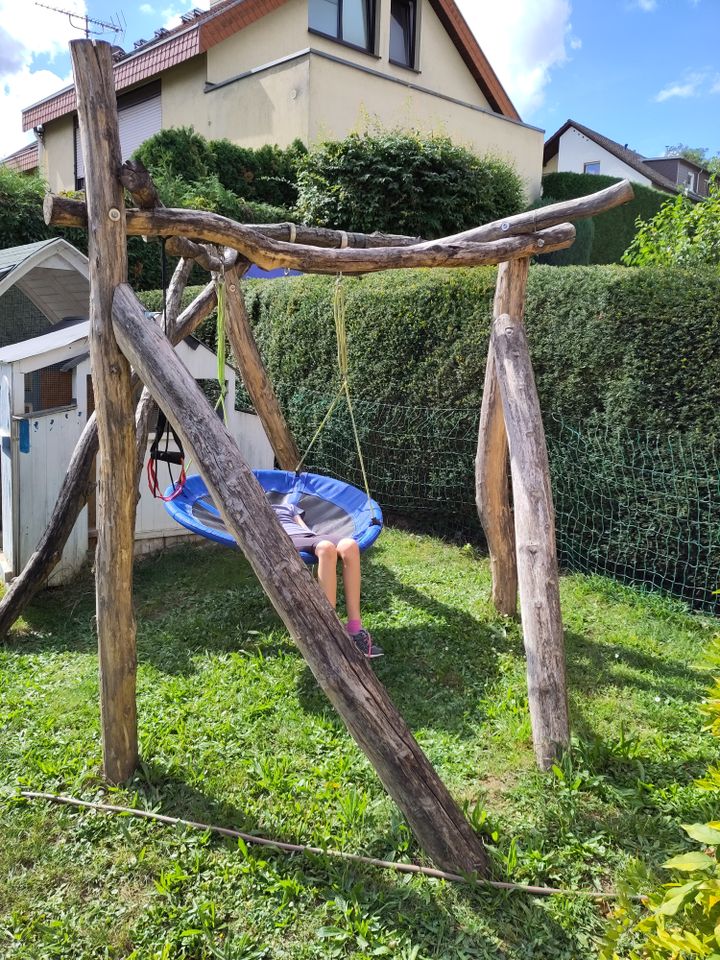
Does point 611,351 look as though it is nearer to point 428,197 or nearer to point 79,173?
point 428,197

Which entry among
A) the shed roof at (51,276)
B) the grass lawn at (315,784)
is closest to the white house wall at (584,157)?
the shed roof at (51,276)

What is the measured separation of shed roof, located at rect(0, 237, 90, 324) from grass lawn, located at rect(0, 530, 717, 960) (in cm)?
318

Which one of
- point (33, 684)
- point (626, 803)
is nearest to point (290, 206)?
point (33, 684)

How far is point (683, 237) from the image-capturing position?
654cm

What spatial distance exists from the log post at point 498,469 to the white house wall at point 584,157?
2876cm

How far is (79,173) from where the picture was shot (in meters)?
17.6

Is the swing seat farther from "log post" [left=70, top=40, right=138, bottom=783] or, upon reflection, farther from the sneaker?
"log post" [left=70, top=40, right=138, bottom=783]

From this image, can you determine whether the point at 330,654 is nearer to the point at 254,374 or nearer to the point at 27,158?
the point at 254,374

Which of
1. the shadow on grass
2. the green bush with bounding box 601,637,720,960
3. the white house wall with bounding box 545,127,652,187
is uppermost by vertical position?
the white house wall with bounding box 545,127,652,187

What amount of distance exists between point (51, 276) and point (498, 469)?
4.90 metres

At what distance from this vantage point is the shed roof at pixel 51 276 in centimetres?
626

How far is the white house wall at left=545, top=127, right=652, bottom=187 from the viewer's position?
97.3ft

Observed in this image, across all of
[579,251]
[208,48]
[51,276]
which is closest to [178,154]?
[208,48]

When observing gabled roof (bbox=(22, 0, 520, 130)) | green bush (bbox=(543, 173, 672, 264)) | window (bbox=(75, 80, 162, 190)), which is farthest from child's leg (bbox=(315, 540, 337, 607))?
green bush (bbox=(543, 173, 672, 264))
